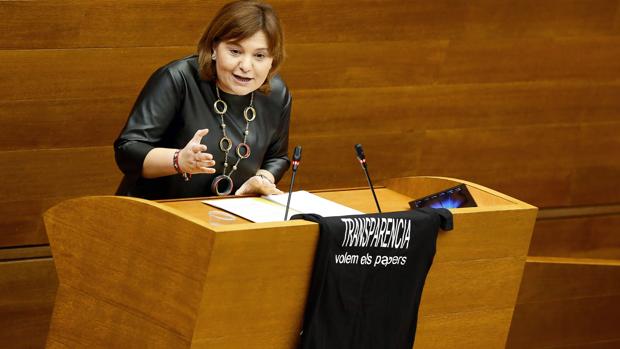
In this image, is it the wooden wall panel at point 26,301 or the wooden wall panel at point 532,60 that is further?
the wooden wall panel at point 532,60

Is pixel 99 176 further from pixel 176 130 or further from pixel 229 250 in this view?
pixel 229 250

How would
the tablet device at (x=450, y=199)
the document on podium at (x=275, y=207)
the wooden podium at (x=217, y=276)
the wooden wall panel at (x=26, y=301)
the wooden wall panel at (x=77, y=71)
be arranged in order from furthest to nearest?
the wooden wall panel at (x=26, y=301) < the wooden wall panel at (x=77, y=71) < the tablet device at (x=450, y=199) < the document on podium at (x=275, y=207) < the wooden podium at (x=217, y=276)

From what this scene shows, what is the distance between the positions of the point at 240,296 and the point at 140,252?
0.15m

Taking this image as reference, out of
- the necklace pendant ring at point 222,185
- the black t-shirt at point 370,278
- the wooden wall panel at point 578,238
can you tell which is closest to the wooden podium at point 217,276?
the black t-shirt at point 370,278

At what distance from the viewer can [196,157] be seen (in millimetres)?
1748

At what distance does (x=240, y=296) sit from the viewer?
4.99 feet

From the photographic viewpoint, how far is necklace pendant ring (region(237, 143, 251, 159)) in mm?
1945

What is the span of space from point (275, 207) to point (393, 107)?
106 centimetres

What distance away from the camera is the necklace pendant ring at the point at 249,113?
1.96 m

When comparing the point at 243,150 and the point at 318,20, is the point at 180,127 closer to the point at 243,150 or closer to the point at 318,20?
the point at 243,150

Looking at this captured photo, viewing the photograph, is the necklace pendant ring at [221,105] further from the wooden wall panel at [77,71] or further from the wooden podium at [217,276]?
the wooden wall panel at [77,71]

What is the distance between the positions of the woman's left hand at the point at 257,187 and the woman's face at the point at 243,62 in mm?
158

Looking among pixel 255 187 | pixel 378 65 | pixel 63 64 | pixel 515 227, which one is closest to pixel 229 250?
pixel 255 187

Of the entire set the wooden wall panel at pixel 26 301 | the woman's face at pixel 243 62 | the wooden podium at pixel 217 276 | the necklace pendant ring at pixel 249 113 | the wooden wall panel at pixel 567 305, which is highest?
the woman's face at pixel 243 62
